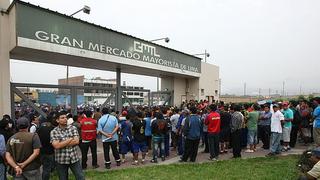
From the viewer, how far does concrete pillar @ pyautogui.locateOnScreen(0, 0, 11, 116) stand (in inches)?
393

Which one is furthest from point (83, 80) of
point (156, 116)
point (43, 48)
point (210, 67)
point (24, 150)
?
point (24, 150)

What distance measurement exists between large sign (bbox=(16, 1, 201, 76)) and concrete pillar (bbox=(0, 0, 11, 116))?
0.72 m

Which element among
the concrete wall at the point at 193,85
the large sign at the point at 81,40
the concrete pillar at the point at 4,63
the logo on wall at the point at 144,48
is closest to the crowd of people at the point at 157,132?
the concrete pillar at the point at 4,63

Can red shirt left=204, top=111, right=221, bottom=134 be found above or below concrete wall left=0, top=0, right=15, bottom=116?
below

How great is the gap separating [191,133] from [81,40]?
6195 mm

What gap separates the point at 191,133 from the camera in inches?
372

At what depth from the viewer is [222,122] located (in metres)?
10.8

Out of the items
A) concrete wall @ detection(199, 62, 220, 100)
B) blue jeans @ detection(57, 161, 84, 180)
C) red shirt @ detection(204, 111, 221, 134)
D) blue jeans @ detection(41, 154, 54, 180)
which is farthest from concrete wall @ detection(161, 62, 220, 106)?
blue jeans @ detection(57, 161, 84, 180)

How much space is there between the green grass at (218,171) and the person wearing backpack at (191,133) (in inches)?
23.2

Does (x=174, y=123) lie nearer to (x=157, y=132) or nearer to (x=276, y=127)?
(x=157, y=132)

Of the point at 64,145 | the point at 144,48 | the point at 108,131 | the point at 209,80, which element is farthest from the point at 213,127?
the point at 209,80

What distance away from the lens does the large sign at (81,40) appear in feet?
32.8

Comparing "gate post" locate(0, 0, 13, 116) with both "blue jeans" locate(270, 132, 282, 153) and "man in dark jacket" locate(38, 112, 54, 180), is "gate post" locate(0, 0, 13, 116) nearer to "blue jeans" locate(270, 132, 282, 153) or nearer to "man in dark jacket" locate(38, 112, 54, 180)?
"man in dark jacket" locate(38, 112, 54, 180)

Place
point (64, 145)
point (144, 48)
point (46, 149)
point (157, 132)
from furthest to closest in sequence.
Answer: point (144, 48)
point (157, 132)
point (46, 149)
point (64, 145)
